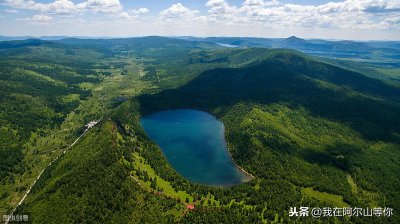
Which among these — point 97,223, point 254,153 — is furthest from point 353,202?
point 97,223

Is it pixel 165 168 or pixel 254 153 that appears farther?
pixel 254 153

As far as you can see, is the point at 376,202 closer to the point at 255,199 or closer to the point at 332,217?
the point at 332,217

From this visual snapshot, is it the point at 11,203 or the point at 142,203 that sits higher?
the point at 142,203
